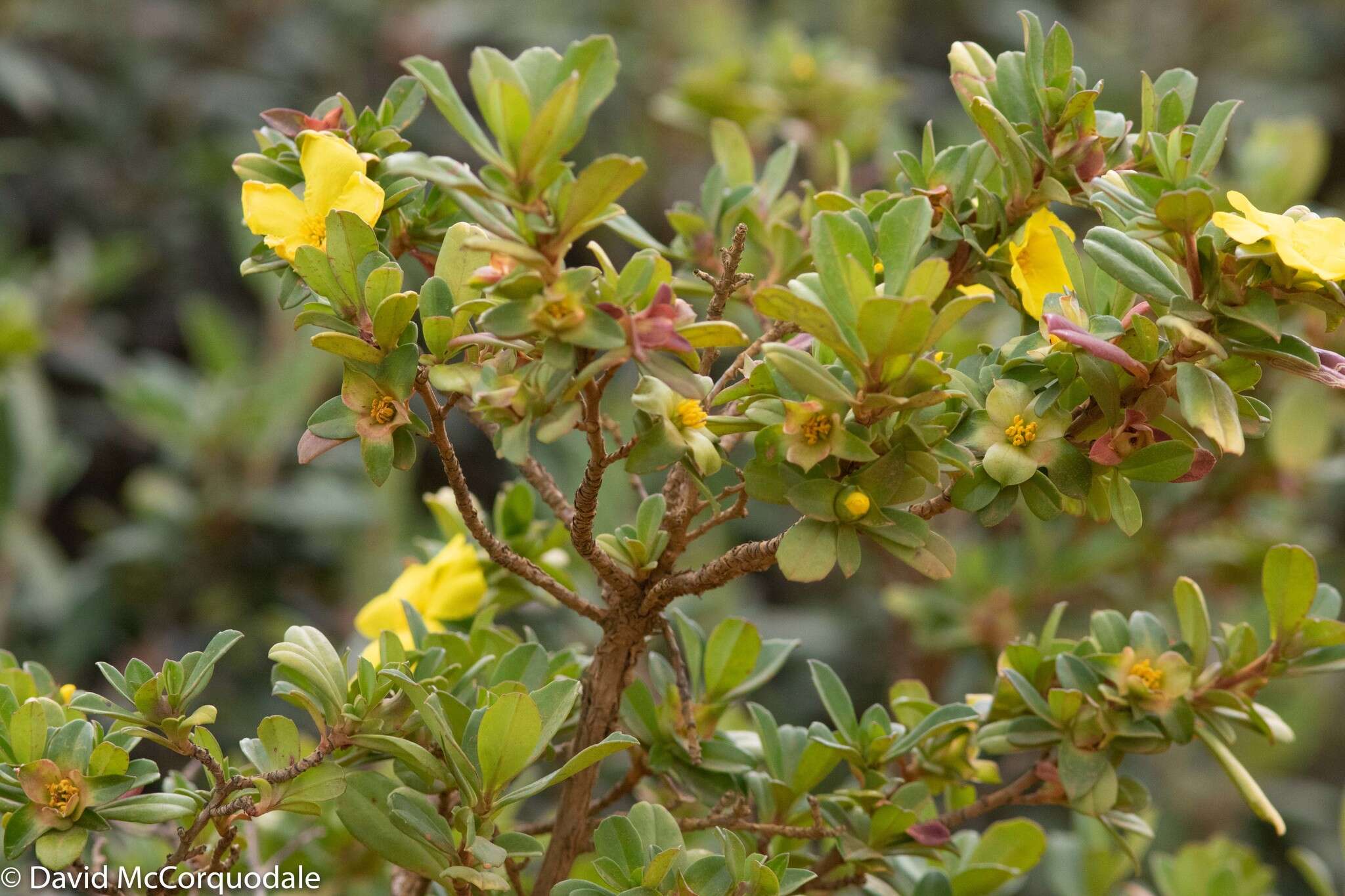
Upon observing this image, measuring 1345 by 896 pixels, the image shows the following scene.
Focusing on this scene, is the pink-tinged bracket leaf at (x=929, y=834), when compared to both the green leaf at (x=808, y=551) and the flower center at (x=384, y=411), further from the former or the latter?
the flower center at (x=384, y=411)

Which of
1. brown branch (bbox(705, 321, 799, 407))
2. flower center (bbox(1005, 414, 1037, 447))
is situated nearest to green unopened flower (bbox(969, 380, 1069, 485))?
flower center (bbox(1005, 414, 1037, 447))

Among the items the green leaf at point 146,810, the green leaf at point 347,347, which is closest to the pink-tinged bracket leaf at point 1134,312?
the green leaf at point 347,347

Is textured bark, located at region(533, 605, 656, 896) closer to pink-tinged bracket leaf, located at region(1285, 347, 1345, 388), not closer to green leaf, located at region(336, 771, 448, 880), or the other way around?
green leaf, located at region(336, 771, 448, 880)

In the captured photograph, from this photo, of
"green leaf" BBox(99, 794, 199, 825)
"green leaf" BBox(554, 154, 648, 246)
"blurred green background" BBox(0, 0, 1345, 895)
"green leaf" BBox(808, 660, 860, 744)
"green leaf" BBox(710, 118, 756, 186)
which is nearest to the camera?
"green leaf" BBox(554, 154, 648, 246)

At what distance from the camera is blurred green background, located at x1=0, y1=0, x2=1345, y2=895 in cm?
139

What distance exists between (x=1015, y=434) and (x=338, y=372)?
51.9 inches

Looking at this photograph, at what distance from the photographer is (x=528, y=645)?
0.64m

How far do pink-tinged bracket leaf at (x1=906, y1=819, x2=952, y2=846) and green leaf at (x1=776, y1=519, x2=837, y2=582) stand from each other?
195 mm

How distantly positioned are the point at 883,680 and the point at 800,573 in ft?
3.96

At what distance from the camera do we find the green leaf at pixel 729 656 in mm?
699

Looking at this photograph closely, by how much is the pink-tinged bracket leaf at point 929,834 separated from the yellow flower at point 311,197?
1.35ft

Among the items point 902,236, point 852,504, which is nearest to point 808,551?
point 852,504

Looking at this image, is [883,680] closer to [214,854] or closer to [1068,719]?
[1068,719]

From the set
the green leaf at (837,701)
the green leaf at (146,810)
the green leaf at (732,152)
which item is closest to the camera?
the green leaf at (146,810)
